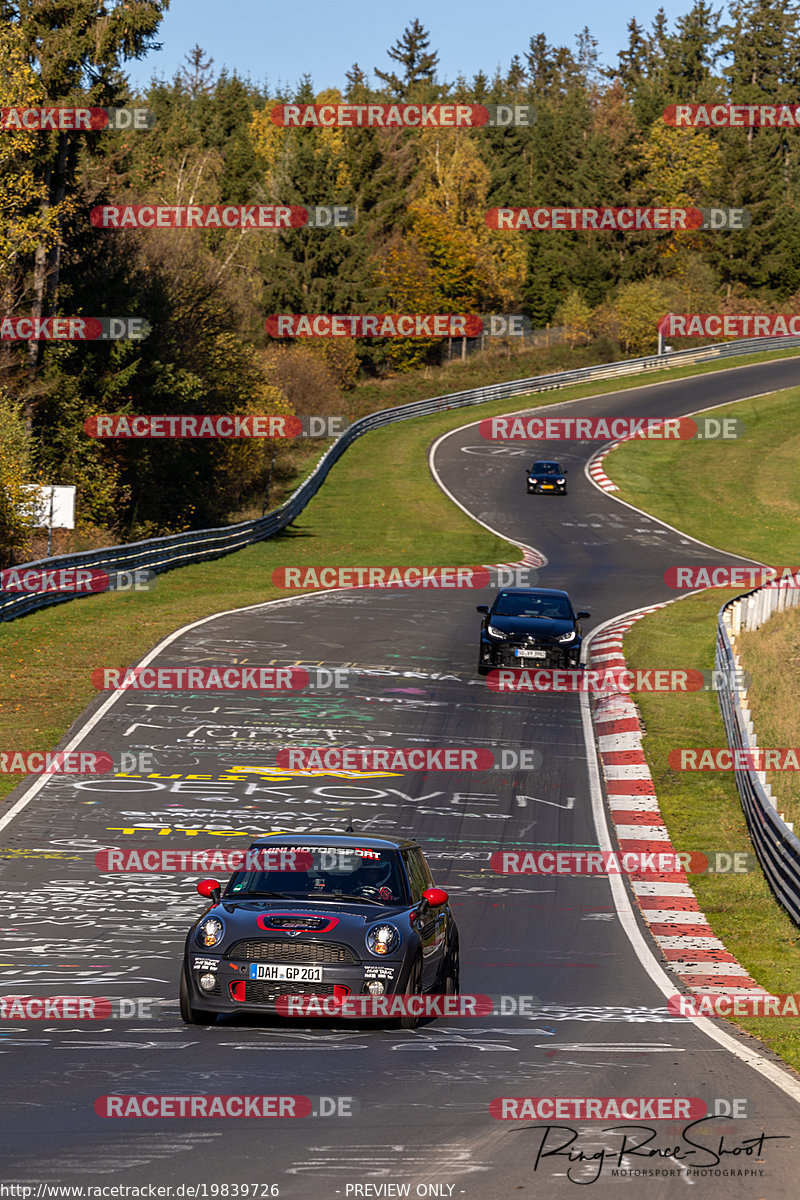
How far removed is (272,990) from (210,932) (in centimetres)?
63

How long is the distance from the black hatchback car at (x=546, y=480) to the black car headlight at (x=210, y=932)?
50727mm

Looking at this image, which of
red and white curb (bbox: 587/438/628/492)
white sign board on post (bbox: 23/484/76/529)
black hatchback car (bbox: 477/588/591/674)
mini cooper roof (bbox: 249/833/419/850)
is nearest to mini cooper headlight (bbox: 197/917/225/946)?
mini cooper roof (bbox: 249/833/419/850)

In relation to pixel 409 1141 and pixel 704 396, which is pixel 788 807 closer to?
pixel 409 1141

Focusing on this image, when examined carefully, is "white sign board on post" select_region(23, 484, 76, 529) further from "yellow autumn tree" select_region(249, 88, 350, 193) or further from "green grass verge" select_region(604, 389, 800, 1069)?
"yellow autumn tree" select_region(249, 88, 350, 193)

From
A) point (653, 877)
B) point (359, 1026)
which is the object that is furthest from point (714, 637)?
point (359, 1026)

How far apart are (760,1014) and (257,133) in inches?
4961

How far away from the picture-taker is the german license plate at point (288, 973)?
1022cm

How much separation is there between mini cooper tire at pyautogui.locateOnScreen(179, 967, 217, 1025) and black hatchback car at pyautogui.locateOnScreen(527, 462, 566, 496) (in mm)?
51031

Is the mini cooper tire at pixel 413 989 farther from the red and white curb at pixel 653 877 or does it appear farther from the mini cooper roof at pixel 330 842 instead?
the red and white curb at pixel 653 877

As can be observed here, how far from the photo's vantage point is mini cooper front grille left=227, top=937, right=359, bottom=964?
10273mm

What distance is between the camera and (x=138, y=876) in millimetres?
16406

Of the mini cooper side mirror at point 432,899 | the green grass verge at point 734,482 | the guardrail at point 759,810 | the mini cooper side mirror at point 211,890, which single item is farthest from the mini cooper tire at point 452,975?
the green grass verge at point 734,482

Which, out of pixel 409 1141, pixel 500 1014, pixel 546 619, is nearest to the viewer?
pixel 409 1141

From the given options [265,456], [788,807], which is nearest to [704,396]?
[265,456]
